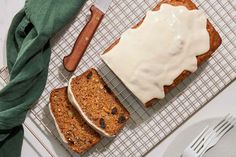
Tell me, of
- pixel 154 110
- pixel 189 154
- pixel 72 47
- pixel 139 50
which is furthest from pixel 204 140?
pixel 72 47

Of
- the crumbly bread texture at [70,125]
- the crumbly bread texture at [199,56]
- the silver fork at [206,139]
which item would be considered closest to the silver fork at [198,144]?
the silver fork at [206,139]

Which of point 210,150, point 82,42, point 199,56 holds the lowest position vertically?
point 210,150

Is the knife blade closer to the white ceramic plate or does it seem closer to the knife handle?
the knife handle

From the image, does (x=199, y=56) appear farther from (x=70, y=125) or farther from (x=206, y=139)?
(x=70, y=125)

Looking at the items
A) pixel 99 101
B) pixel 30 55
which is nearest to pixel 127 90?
pixel 99 101

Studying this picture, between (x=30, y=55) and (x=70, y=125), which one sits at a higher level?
(x=30, y=55)

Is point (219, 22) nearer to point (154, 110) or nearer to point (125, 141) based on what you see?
point (154, 110)

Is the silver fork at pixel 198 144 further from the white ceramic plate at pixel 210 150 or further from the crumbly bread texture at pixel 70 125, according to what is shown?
the crumbly bread texture at pixel 70 125
